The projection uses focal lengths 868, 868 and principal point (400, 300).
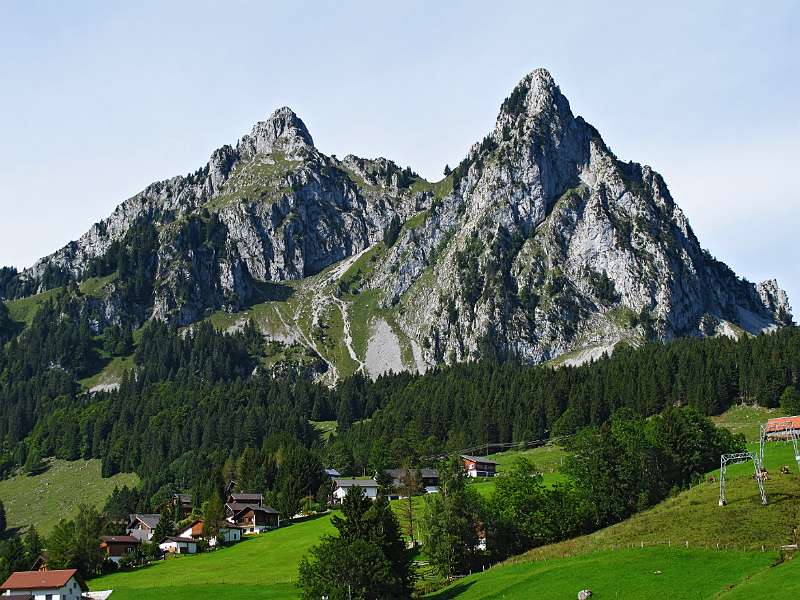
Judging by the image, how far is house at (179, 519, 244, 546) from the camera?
127 metres

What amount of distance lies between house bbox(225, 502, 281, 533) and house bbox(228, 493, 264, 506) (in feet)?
28.9

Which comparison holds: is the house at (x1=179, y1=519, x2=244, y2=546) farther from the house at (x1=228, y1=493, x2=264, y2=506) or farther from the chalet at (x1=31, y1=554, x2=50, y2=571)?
the chalet at (x1=31, y1=554, x2=50, y2=571)

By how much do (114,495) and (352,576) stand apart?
422ft

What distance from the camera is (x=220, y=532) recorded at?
125938mm

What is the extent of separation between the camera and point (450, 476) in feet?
310

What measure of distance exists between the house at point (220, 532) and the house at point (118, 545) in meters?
7.97

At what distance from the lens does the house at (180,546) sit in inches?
4860

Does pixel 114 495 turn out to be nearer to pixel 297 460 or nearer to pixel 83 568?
pixel 297 460

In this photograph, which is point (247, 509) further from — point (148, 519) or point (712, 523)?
point (712, 523)

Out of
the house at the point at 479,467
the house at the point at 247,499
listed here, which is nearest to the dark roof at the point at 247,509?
the house at the point at 247,499

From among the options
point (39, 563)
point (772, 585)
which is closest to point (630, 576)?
point (772, 585)

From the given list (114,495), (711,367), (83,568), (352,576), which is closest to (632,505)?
(352,576)

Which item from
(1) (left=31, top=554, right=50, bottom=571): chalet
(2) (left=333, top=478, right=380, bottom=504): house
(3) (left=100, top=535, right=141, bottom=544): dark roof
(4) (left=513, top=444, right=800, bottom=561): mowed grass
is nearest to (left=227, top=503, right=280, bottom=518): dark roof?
(3) (left=100, top=535, right=141, bottom=544): dark roof

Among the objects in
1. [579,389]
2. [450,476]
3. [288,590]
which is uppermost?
[579,389]
